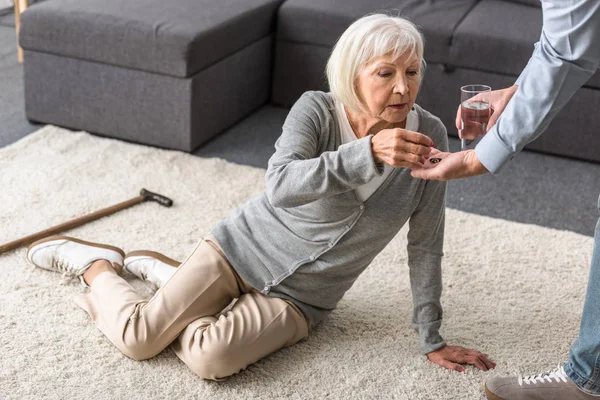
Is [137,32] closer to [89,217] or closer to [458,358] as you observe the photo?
[89,217]

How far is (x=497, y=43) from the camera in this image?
11.0 feet

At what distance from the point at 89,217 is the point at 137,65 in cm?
78

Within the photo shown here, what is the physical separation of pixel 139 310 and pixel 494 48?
76.5 inches

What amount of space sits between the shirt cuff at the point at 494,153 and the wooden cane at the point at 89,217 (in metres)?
1.40

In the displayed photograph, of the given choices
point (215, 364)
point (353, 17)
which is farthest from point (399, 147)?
point (353, 17)

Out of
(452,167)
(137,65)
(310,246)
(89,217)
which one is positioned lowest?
(89,217)

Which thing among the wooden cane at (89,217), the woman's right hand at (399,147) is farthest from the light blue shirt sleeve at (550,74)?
the wooden cane at (89,217)

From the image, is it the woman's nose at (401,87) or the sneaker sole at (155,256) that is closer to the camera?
the woman's nose at (401,87)

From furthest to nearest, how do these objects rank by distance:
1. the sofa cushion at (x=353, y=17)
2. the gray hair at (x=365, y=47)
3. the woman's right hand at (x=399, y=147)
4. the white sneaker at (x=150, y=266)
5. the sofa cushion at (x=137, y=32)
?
the sofa cushion at (x=353, y=17) → the sofa cushion at (x=137, y=32) → the white sneaker at (x=150, y=266) → the gray hair at (x=365, y=47) → the woman's right hand at (x=399, y=147)

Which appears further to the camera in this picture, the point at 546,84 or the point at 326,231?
the point at 326,231

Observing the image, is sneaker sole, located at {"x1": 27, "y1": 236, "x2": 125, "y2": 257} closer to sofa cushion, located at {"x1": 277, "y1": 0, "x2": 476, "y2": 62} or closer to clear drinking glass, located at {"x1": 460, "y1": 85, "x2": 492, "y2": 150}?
clear drinking glass, located at {"x1": 460, "y1": 85, "x2": 492, "y2": 150}

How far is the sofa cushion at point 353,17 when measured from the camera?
11.3 ft

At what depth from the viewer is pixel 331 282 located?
6.75ft

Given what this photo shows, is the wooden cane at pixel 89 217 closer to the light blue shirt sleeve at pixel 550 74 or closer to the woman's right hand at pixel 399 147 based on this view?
the woman's right hand at pixel 399 147
